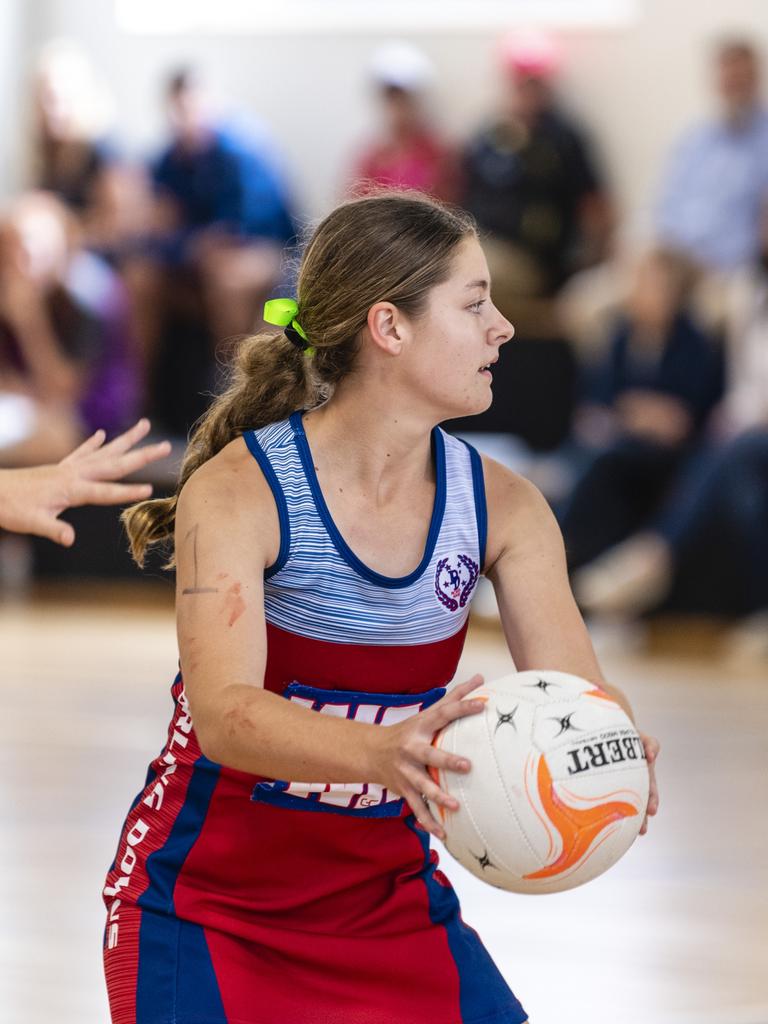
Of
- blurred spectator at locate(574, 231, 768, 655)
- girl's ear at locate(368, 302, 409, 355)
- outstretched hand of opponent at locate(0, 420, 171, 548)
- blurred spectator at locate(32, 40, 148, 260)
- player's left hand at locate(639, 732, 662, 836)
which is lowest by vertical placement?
blurred spectator at locate(574, 231, 768, 655)

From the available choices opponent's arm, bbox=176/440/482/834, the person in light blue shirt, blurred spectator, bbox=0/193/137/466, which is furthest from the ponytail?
the person in light blue shirt

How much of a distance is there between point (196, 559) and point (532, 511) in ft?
1.44

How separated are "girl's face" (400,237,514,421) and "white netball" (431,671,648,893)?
0.35 metres

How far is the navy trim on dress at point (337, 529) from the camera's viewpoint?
1.99m

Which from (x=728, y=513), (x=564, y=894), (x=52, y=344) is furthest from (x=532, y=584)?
(x=52, y=344)

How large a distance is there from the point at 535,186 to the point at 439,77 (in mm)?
1155

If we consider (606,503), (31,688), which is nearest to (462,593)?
(31,688)

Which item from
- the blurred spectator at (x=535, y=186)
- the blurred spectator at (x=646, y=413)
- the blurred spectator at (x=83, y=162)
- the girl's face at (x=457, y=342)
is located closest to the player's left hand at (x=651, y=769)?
the girl's face at (x=457, y=342)

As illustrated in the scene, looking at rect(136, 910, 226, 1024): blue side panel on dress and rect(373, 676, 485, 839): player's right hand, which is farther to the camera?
rect(136, 910, 226, 1024): blue side panel on dress

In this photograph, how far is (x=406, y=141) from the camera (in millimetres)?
8367

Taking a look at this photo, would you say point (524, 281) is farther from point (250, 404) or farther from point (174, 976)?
point (174, 976)

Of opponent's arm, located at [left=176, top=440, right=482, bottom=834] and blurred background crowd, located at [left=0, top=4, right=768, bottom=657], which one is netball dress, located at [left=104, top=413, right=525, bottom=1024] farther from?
blurred background crowd, located at [left=0, top=4, right=768, bottom=657]

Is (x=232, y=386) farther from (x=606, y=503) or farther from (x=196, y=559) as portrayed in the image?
(x=606, y=503)

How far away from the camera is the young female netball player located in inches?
77.5
